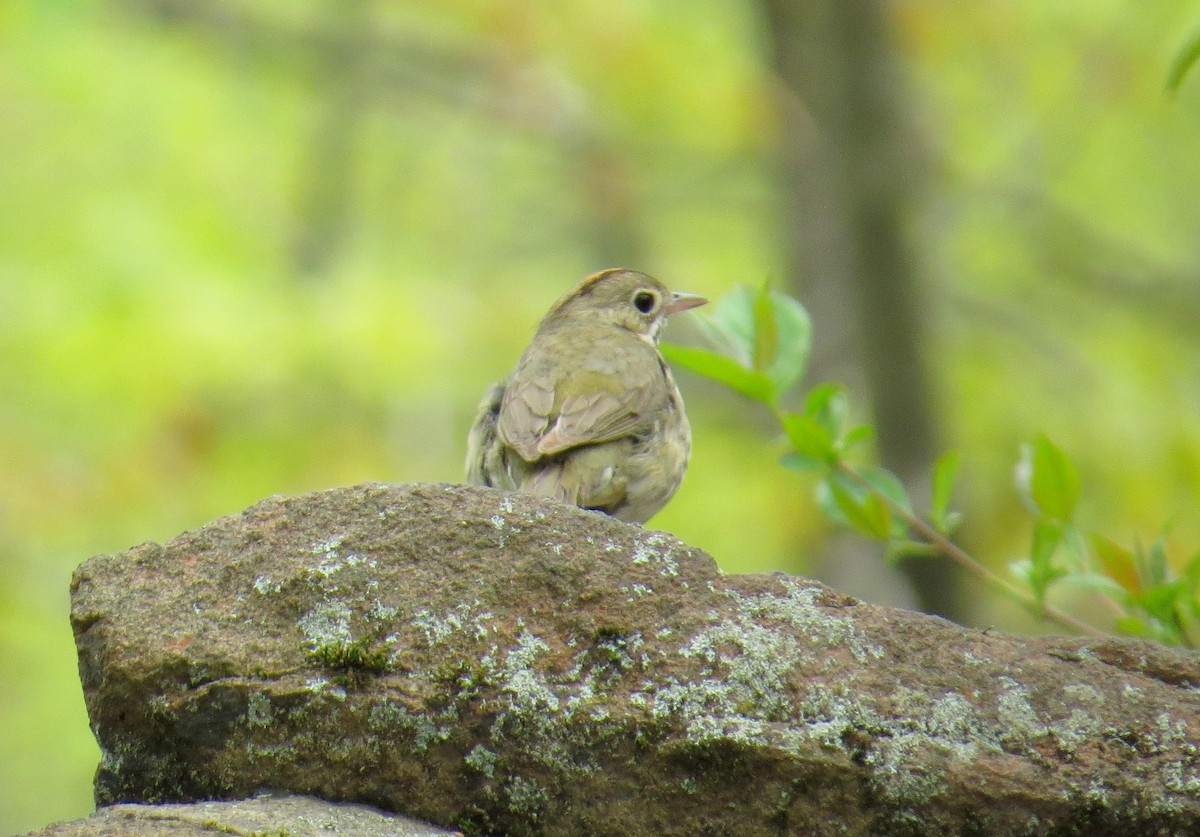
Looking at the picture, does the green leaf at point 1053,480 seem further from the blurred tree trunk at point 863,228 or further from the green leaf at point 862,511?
the blurred tree trunk at point 863,228

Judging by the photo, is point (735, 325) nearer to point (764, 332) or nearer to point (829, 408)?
point (764, 332)

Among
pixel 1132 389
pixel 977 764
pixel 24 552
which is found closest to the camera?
pixel 977 764

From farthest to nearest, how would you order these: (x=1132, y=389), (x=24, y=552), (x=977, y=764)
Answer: (x=1132, y=389), (x=24, y=552), (x=977, y=764)

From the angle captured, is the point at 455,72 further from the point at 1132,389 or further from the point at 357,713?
the point at 357,713

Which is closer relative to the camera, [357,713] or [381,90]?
[357,713]

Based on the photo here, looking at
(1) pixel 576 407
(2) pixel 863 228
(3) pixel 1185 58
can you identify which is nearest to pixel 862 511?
(3) pixel 1185 58

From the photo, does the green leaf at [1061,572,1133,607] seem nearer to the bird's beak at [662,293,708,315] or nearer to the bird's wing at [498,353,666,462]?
the bird's wing at [498,353,666,462]

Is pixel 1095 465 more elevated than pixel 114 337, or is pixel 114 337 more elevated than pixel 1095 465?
pixel 114 337

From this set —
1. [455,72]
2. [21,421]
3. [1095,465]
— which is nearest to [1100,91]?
[1095,465]
